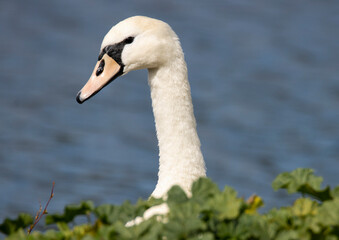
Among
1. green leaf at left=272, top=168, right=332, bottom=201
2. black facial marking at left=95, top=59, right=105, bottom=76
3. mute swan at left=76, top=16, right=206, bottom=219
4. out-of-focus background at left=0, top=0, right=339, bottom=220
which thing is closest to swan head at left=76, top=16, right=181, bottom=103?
mute swan at left=76, top=16, right=206, bottom=219

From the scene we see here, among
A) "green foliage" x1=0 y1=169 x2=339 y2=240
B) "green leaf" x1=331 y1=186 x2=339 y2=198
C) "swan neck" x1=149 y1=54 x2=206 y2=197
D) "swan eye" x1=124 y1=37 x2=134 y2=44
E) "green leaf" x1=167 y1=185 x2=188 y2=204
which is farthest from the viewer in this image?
"swan eye" x1=124 y1=37 x2=134 y2=44

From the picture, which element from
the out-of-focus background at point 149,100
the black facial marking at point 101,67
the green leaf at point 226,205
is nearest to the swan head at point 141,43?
the black facial marking at point 101,67

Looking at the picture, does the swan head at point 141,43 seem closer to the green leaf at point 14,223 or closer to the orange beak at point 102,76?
the orange beak at point 102,76

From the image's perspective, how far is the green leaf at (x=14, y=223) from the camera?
370 centimetres

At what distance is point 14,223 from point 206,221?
2.86ft

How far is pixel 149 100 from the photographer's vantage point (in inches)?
613

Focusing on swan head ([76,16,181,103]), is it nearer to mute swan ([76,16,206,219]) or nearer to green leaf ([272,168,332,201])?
mute swan ([76,16,206,219])

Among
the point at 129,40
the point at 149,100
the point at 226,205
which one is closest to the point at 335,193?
the point at 226,205

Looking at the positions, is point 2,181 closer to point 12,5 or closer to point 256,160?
point 256,160

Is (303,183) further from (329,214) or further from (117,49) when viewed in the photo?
(117,49)

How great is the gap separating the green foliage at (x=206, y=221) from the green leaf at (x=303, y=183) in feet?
0.24

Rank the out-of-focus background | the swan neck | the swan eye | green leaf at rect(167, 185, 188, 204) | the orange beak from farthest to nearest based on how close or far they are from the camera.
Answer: the out-of-focus background, the orange beak, the swan eye, the swan neck, green leaf at rect(167, 185, 188, 204)

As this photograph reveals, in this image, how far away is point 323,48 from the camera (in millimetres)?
17438

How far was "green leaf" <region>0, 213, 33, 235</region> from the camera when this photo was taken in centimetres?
370
